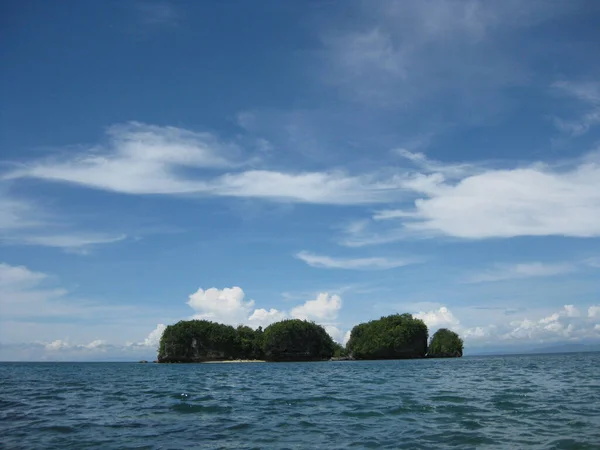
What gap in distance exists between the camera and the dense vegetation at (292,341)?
189 meters

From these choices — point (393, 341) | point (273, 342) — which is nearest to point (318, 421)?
point (273, 342)

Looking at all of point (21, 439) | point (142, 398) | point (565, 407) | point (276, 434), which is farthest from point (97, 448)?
point (565, 407)

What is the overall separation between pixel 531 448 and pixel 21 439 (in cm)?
1739

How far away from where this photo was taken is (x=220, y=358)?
193250 mm

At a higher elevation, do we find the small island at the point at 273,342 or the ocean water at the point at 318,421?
the small island at the point at 273,342

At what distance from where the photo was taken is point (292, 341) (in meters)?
190

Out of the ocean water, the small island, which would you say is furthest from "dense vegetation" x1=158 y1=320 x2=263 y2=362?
the ocean water

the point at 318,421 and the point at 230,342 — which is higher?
the point at 230,342

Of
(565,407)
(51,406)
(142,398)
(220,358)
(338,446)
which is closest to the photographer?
(338,446)

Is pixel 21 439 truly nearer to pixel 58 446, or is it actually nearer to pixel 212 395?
pixel 58 446

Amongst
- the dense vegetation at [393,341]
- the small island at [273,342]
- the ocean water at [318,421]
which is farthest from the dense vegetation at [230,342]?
the ocean water at [318,421]

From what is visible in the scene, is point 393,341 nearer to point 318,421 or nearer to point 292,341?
point 292,341

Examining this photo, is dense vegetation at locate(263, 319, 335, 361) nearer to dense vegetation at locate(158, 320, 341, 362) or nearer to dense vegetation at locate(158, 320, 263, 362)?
dense vegetation at locate(158, 320, 341, 362)

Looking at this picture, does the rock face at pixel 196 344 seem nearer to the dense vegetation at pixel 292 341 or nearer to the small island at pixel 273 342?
the small island at pixel 273 342
